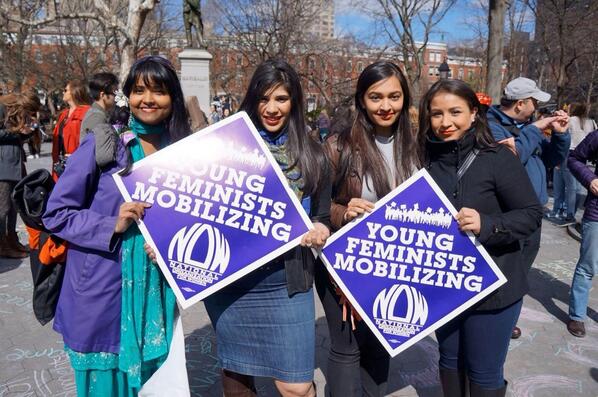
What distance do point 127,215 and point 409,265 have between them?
1.26 metres

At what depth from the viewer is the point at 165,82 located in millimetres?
1997

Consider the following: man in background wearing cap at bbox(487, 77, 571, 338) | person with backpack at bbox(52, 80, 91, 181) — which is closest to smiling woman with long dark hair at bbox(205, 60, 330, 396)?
man in background wearing cap at bbox(487, 77, 571, 338)

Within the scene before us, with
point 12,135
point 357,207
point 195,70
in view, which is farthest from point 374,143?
point 195,70

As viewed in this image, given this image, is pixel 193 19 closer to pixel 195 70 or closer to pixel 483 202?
pixel 195 70

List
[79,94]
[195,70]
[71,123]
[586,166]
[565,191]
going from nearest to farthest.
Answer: [586,166] → [71,123] → [79,94] → [565,191] → [195,70]

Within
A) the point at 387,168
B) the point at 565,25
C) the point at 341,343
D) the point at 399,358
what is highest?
the point at 565,25

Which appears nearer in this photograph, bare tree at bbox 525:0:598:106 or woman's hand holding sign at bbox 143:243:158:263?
woman's hand holding sign at bbox 143:243:158:263

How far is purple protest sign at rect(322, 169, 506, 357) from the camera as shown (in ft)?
6.99

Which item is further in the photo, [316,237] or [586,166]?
[586,166]

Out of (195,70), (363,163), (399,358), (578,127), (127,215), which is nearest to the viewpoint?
(127,215)

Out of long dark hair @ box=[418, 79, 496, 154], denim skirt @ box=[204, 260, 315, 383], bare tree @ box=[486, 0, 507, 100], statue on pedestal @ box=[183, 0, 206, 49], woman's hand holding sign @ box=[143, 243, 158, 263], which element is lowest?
denim skirt @ box=[204, 260, 315, 383]

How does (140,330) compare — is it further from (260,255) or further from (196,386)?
(196,386)

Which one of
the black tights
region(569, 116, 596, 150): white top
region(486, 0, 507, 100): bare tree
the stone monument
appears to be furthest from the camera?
the stone monument

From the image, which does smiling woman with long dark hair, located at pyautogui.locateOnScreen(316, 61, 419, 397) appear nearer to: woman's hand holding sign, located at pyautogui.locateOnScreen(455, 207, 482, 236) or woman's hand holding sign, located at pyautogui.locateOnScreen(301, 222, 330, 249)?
woman's hand holding sign, located at pyautogui.locateOnScreen(301, 222, 330, 249)
